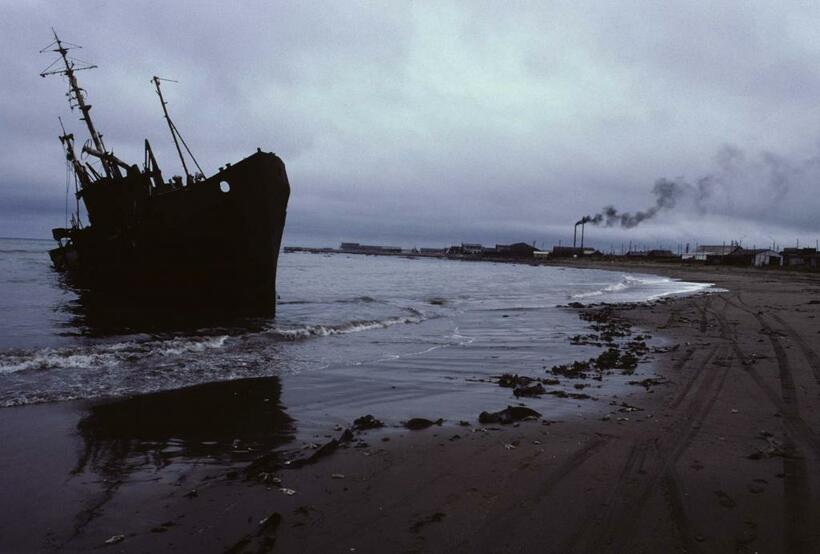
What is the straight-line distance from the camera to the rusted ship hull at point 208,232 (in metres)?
16.7

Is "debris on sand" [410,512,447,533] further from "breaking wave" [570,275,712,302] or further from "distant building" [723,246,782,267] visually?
"distant building" [723,246,782,267]

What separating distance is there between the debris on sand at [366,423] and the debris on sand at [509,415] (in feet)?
3.99

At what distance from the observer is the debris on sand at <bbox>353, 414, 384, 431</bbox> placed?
19.3 ft

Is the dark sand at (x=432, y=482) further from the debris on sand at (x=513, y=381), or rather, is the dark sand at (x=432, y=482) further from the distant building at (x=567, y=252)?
the distant building at (x=567, y=252)

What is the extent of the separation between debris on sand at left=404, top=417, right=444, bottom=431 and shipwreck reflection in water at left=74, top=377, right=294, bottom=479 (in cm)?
135

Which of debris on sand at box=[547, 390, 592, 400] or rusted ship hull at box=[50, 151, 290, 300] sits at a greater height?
rusted ship hull at box=[50, 151, 290, 300]

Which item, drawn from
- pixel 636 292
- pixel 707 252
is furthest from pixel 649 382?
pixel 707 252

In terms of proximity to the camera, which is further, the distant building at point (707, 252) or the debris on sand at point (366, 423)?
the distant building at point (707, 252)

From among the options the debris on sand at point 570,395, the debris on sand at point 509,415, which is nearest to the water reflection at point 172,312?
the debris on sand at point 570,395

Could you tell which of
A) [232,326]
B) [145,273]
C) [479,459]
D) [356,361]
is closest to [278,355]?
[356,361]

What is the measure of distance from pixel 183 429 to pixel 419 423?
2.77m

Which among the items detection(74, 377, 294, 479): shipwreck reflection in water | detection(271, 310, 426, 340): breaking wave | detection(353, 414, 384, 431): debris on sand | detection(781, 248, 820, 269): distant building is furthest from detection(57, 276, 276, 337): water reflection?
detection(781, 248, 820, 269): distant building

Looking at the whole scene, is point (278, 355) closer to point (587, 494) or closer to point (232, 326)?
point (232, 326)

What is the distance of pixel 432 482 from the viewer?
4.30m
